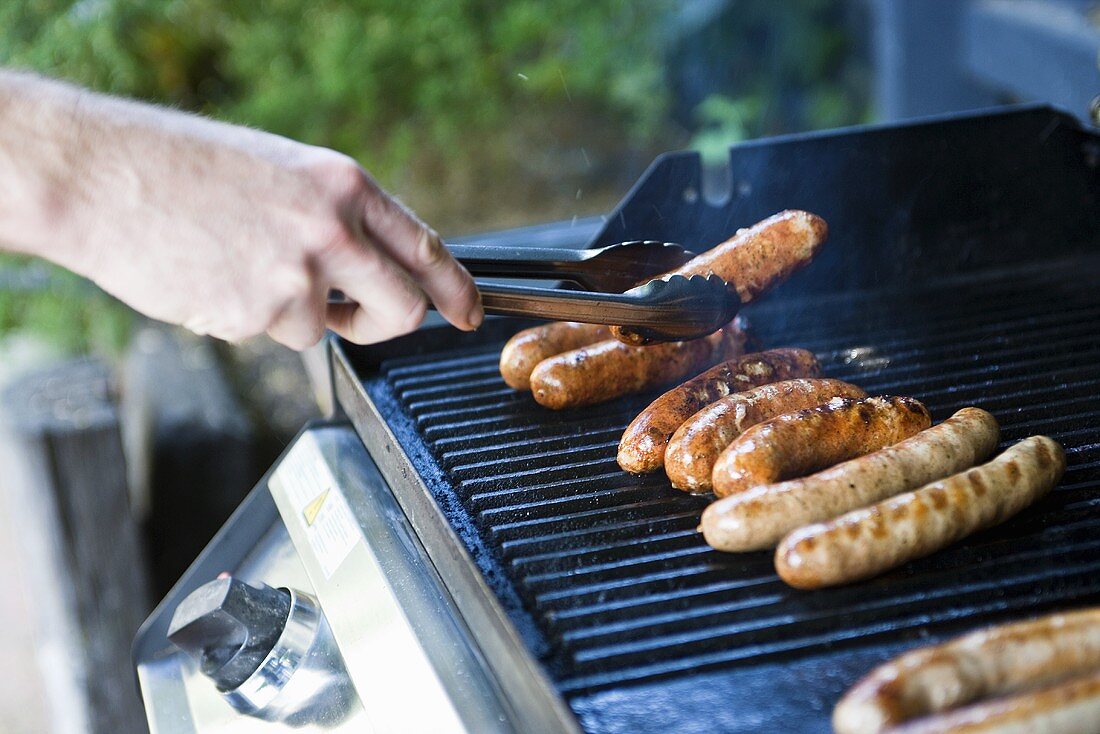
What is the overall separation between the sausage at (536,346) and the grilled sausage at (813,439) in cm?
69

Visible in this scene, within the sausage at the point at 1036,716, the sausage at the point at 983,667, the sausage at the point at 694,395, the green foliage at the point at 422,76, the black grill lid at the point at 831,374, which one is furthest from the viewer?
the green foliage at the point at 422,76

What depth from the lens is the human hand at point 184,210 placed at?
5.74ft

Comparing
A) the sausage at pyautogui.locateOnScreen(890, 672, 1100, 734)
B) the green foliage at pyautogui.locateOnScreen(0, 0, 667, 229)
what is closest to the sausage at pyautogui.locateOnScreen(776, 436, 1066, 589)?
the sausage at pyautogui.locateOnScreen(890, 672, 1100, 734)

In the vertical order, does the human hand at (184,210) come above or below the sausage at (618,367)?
above

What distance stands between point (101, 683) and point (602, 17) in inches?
230

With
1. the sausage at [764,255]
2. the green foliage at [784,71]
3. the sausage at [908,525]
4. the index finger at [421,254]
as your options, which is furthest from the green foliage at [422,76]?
the sausage at [908,525]

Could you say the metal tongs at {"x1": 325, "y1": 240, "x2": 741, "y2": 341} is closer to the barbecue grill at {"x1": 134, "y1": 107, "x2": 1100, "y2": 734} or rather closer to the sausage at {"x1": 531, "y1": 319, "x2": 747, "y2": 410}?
the sausage at {"x1": 531, "y1": 319, "x2": 747, "y2": 410}

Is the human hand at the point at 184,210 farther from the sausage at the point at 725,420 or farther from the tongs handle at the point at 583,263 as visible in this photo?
the sausage at the point at 725,420

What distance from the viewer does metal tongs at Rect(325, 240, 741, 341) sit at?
213cm

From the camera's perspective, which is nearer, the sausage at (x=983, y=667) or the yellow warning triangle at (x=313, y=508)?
the sausage at (x=983, y=667)

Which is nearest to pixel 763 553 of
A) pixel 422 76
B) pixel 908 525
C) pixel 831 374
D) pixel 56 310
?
pixel 908 525

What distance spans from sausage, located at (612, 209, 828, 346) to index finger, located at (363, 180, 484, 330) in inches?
23.6

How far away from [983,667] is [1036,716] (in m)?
0.14

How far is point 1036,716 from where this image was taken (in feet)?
4.42
